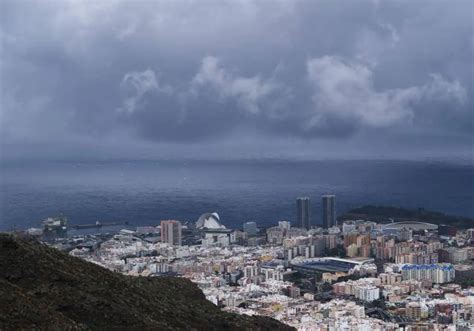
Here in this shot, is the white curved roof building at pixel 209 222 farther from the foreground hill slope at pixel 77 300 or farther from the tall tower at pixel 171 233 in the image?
the foreground hill slope at pixel 77 300

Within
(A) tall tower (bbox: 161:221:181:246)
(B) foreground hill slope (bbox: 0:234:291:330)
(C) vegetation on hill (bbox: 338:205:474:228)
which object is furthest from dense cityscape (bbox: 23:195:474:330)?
(B) foreground hill slope (bbox: 0:234:291:330)

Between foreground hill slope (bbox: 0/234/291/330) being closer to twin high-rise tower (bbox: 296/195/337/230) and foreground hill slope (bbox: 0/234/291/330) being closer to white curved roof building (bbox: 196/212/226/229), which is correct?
white curved roof building (bbox: 196/212/226/229)

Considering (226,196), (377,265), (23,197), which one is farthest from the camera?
(226,196)

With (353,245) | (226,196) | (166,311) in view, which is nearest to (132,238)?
(353,245)

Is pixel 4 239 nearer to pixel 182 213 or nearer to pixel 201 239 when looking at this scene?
pixel 201 239

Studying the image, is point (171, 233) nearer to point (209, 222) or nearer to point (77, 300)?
point (209, 222)

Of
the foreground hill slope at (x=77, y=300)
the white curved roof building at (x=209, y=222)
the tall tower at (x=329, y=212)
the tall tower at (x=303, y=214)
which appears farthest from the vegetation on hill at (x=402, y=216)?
the foreground hill slope at (x=77, y=300)

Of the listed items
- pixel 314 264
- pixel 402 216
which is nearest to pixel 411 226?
pixel 402 216
